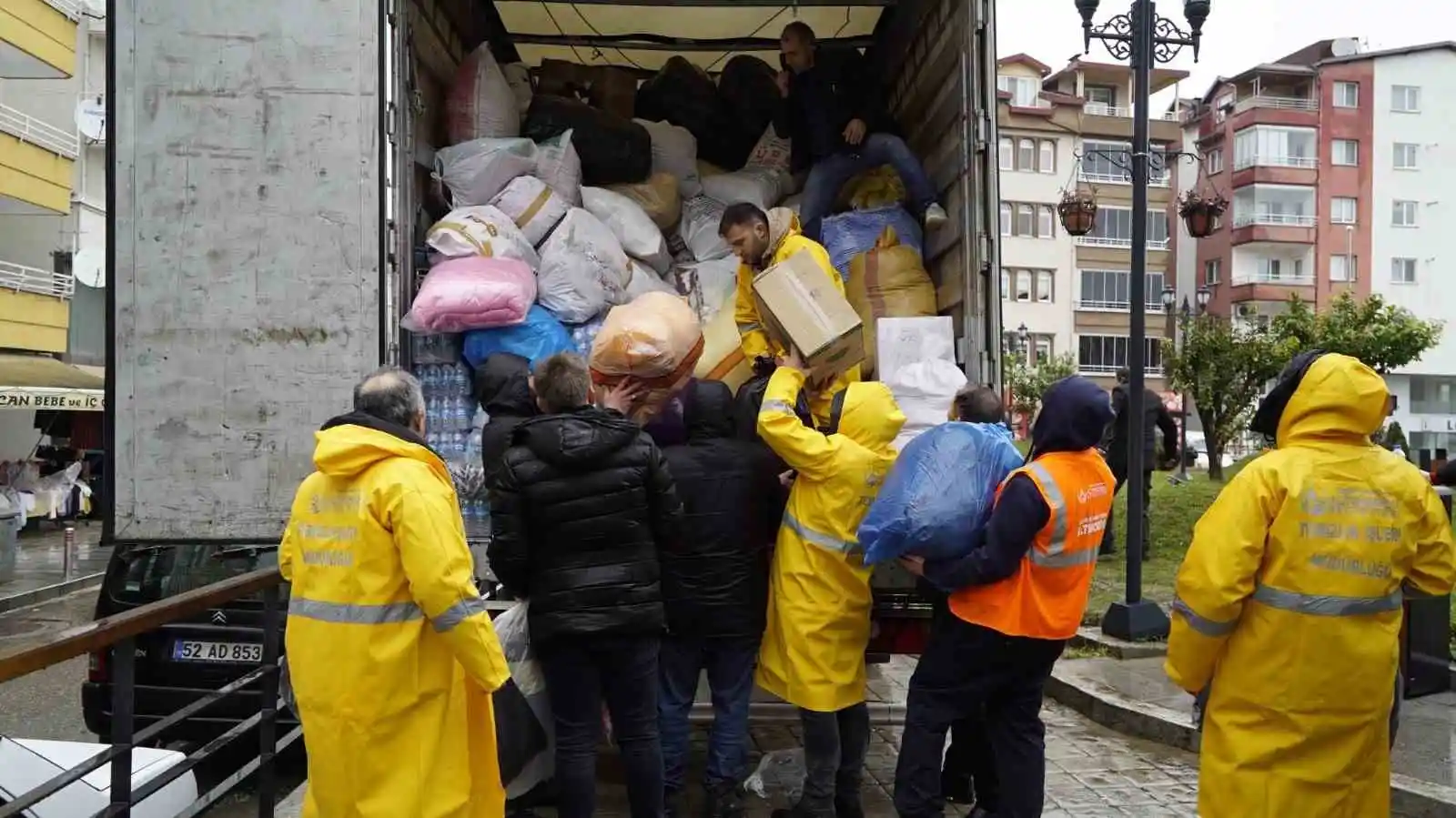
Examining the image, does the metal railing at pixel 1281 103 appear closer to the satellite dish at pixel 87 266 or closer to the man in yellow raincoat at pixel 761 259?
the satellite dish at pixel 87 266

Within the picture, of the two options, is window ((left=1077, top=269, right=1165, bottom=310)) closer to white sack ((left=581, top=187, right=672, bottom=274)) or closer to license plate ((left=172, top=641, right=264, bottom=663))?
white sack ((left=581, top=187, right=672, bottom=274))

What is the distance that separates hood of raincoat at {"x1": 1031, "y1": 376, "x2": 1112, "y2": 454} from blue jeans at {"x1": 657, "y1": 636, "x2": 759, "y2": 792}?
1290 mm

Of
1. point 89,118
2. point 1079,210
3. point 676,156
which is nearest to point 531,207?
point 676,156

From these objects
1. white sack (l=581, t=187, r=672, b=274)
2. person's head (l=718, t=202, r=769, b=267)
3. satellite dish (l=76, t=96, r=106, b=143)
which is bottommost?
person's head (l=718, t=202, r=769, b=267)

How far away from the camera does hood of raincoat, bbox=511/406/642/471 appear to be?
336 cm

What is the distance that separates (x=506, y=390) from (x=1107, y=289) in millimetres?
44081

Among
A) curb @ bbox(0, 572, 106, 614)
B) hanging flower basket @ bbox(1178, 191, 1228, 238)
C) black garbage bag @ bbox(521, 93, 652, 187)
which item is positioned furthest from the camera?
curb @ bbox(0, 572, 106, 614)

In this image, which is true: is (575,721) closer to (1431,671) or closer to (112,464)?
(112,464)

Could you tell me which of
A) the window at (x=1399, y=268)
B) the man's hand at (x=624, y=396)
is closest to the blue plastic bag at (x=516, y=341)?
the man's hand at (x=624, y=396)

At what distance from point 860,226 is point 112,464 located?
130 inches

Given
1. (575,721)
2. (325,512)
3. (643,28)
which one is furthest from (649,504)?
(643,28)

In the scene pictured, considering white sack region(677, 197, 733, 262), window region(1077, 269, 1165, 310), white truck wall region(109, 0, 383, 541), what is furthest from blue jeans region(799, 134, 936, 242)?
window region(1077, 269, 1165, 310)

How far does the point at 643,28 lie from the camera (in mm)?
6992

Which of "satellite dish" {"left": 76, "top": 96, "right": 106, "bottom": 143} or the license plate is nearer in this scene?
the license plate
